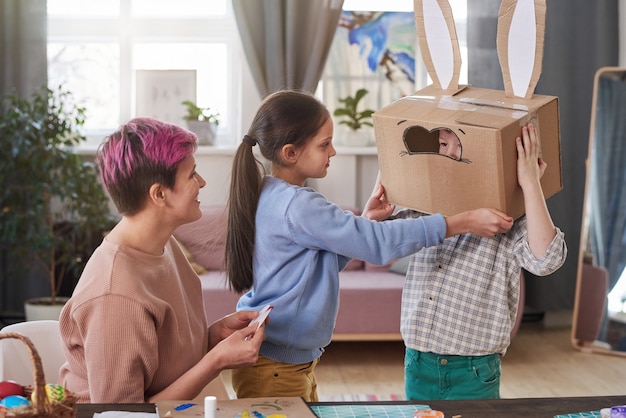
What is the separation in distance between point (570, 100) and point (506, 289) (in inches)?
130

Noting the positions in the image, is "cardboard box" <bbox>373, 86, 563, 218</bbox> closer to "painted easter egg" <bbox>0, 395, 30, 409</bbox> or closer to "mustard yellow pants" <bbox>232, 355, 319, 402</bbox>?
"mustard yellow pants" <bbox>232, 355, 319, 402</bbox>

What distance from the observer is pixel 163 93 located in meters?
5.13

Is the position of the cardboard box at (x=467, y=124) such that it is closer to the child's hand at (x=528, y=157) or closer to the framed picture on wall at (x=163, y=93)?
the child's hand at (x=528, y=157)

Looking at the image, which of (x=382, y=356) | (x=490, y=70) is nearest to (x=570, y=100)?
(x=490, y=70)

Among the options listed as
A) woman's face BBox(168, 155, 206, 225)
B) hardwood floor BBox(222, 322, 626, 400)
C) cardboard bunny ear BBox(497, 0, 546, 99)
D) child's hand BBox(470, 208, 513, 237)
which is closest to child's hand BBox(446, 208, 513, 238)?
child's hand BBox(470, 208, 513, 237)

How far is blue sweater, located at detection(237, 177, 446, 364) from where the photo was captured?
182cm

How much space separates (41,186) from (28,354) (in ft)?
8.81

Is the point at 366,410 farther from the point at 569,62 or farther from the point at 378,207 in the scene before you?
the point at 569,62

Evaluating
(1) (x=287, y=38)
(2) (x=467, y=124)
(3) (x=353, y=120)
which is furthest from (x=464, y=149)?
(3) (x=353, y=120)

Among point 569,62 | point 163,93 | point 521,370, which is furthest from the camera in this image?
point 163,93

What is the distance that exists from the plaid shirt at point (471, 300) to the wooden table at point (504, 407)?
1.19 ft

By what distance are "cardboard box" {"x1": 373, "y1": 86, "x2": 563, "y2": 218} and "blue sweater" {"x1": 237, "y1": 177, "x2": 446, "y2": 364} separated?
0.27 ft

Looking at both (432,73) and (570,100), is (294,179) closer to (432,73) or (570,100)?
(432,73)

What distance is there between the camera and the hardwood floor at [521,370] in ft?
12.6
